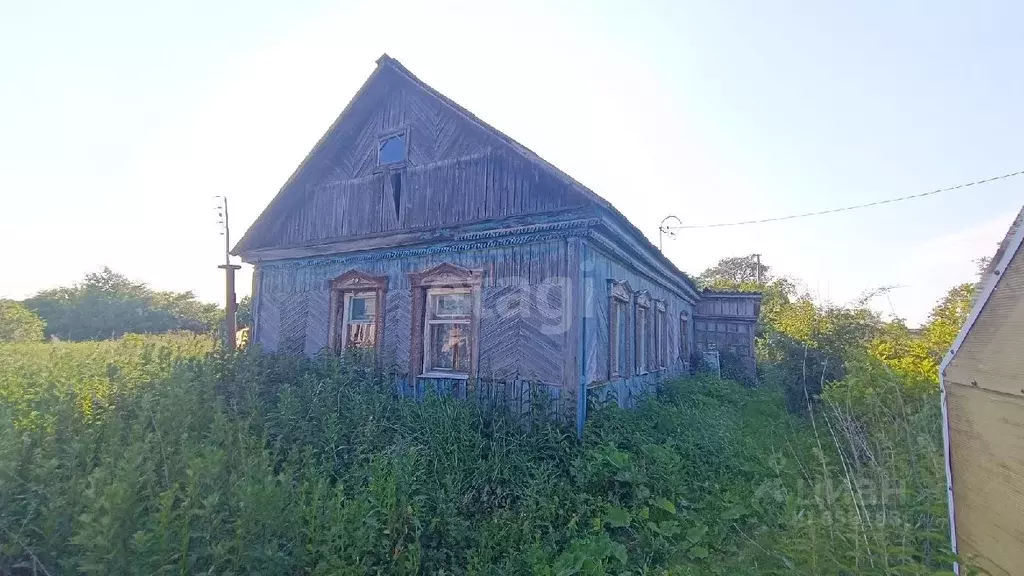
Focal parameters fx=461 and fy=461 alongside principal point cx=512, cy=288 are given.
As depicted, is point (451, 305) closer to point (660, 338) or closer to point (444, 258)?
point (444, 258)

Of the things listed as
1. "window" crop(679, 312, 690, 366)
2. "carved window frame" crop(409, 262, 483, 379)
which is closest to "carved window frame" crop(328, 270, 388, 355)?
"carved window frame" crop(409, 262, 483, 379)

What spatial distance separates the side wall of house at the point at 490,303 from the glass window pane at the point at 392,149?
6.26 ft

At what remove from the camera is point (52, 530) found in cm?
344

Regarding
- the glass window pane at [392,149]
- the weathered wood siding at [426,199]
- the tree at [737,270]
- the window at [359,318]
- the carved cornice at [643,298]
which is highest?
the tree at [737,270]

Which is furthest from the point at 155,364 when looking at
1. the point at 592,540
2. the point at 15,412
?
the point at 592,540

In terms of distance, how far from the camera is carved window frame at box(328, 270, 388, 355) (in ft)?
28.7

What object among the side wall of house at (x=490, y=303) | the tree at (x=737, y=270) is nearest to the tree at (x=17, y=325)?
the side wall of house at (x=490, y=303)

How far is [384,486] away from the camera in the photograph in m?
4.54

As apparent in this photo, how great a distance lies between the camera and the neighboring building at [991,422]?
2.17 m

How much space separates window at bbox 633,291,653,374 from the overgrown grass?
2594mm

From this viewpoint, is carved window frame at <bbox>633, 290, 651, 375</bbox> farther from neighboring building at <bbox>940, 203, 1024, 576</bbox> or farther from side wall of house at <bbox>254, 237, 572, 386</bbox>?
neighboring building at <bbox>940, 203, 1024, 576</bbox>

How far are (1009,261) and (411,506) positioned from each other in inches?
186

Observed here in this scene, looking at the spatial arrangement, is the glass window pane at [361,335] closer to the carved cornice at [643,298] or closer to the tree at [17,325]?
the carved cornice at [643,298]

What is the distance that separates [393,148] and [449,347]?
4.20 m
